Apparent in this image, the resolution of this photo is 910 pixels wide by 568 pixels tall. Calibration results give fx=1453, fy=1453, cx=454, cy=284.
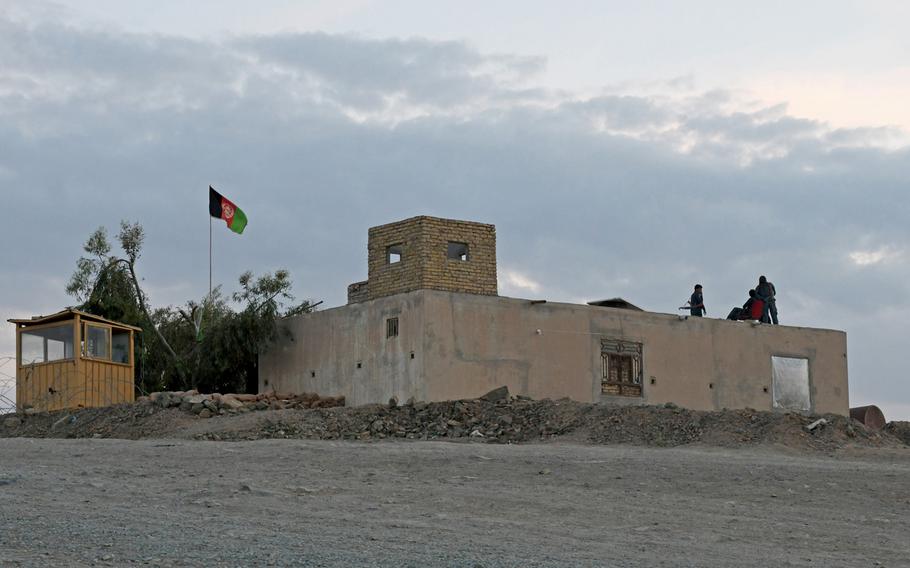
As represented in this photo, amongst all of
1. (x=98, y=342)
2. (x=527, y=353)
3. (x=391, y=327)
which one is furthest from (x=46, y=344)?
(x=527, y=353)

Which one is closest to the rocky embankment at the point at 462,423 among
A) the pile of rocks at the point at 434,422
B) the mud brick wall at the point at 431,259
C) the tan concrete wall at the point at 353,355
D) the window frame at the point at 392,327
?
the pile of rocks at the point at 434,422

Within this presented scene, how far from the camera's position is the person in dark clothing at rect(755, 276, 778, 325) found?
121 ft

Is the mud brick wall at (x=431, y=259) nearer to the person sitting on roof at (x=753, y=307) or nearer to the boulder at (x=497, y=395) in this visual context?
the boulder at (x=497, y=395)

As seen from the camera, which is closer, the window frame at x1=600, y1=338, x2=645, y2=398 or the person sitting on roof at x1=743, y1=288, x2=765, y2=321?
the window frame at x1=600, y1=338, x2=645, y2=398

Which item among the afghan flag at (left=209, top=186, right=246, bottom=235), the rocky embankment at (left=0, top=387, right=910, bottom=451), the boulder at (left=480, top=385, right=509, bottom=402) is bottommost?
the rocky embankment at (left=0, top=387, right=910, bottom=451)

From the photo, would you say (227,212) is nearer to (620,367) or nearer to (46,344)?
(46,344)

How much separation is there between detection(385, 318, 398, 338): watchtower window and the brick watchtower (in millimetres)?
Answer: 1053

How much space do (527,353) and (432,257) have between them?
3.01 m

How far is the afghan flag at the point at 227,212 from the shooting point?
3784 centimetres

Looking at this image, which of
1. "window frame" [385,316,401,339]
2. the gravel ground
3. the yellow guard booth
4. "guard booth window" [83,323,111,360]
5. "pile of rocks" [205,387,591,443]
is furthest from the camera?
"window frame" [385,316,401,339]

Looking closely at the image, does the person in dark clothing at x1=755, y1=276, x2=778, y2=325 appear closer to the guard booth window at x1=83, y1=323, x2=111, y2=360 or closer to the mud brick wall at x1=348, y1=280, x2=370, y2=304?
the mud brick wall at x1=348, y1=280, x2=370, y2=304

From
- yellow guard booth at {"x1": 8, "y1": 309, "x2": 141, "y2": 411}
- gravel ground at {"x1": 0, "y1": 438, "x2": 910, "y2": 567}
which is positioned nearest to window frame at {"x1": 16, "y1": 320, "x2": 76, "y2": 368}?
yellow guard booth at {"x1": 8, "y1": 309, "x2": 141, "y2": 411}

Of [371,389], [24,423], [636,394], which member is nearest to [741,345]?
[636,394]

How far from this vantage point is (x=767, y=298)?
121 feet
